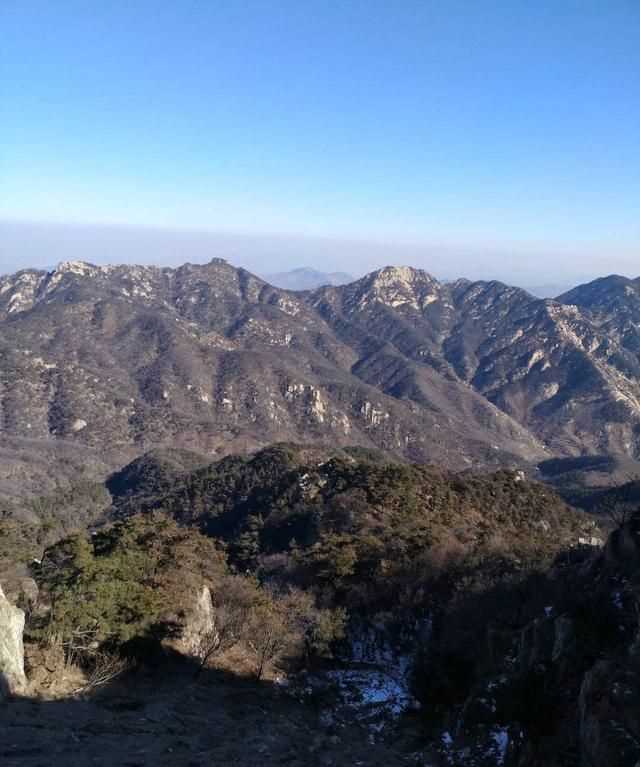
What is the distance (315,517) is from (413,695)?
1390 inches

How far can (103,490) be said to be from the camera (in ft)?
464

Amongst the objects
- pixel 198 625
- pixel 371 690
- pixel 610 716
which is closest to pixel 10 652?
pixel 198 625

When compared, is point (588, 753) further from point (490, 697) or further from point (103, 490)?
point (103, 490)

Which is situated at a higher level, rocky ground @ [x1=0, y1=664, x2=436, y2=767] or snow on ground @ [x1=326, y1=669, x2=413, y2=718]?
rocky ground @ [x1=0, y1=664, x2=436, y2=767]

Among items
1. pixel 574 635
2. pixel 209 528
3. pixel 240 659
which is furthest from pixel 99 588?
pixel 209 528

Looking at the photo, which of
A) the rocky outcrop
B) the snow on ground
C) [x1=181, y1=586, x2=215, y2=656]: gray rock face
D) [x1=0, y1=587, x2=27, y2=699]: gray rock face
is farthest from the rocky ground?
the rocky outcrop

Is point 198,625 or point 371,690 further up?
point 198,625

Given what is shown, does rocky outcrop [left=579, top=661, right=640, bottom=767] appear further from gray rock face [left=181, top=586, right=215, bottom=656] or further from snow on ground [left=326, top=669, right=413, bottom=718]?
gray rock face [left=181, top=586, right=215, bottom=656]

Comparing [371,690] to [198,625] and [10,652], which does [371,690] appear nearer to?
[198,625]

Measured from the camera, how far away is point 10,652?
24.4 meters

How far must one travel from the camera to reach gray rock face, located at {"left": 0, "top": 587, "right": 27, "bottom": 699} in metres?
23.8

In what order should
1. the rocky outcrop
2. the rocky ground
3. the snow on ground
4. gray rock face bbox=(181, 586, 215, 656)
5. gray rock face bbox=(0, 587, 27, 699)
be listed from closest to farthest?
the rocky outcrop
the rocky ground
gray rock face bbox=(0, 587, 27, 699)
the snow on ground
gray rock face bbox=(181, 586, 215, 656)

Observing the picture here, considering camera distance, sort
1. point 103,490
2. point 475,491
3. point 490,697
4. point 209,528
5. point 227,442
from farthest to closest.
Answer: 1. point 227,442
2. point 103,490
3. point 209,528
4. point 475,491
5. point 490,697

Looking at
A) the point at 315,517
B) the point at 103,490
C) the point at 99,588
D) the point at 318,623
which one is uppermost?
the point at 99,588
